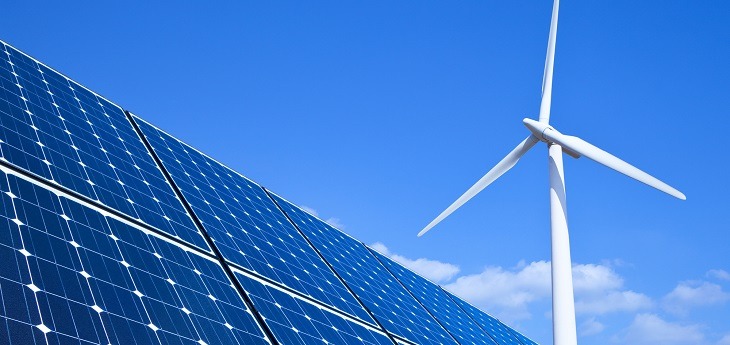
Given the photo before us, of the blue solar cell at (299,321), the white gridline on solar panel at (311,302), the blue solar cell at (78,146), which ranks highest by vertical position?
the blue solar cell at (78,146)

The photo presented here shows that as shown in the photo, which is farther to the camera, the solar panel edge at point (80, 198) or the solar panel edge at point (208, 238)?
the solar panel edge at point (208, 238)

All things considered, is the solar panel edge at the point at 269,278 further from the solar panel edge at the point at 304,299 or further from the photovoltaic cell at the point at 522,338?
the photovoltaic cell at the point at 522,338

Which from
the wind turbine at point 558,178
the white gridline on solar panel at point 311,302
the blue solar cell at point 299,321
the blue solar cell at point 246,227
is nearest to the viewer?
the blue solar cell at point 299,321

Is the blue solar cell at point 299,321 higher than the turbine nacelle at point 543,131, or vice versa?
the turbine nacelle at point 543,131

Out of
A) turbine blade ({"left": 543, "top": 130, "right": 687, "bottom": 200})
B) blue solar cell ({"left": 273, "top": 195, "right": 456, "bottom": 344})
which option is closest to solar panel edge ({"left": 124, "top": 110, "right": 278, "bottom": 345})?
blue solar cell ({"left": 273, "top": 195, "right": 456, "bottom": 344})

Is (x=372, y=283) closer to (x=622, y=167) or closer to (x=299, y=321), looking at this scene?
(x=299, y=321)

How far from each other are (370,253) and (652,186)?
55.5 feet

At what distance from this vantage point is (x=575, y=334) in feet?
76.6

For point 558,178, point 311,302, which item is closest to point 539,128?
point 558,178

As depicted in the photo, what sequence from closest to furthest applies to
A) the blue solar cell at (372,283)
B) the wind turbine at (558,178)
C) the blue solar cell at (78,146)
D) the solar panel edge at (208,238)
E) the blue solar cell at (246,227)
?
the blue solar cell at (78,146), the solar panel edge at (208,238), the wind turbine at (558,178), the blue solar cell at (246,227), the blue solar cell at (372,283)

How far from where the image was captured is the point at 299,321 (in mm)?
21453

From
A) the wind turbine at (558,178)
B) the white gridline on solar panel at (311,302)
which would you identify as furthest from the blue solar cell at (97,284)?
the wind turbine at (558,178)

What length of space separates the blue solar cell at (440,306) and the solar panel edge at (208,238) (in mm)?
14135

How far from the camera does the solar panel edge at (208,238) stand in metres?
19.5
